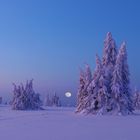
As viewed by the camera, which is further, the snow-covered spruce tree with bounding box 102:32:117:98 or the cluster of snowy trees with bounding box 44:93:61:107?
the cluster of snowy trees with bounding box 44:93:61:107

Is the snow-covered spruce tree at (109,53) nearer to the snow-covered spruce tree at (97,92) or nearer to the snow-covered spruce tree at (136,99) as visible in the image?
the snow-covered spruce tree at (97,92)

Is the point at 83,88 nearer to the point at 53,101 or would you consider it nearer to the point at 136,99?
the point at 136,99

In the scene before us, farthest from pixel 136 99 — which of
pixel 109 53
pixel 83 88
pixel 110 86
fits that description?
pixel 110 86

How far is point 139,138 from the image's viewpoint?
793 inches

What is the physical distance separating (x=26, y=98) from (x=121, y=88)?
35944 mm

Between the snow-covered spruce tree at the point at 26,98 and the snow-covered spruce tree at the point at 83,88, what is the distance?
2392 cm

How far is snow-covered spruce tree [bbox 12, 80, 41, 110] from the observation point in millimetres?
78750

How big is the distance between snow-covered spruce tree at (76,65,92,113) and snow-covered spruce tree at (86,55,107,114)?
4.32ft

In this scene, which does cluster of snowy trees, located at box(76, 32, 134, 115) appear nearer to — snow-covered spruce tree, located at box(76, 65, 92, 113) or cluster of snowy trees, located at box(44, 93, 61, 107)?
snow-covered spruce tree, located at box(76, 65, 92, 113)

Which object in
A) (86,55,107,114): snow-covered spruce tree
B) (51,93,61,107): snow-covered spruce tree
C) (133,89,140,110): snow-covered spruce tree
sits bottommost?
(86,55,107,114): snow-covered spruce tree

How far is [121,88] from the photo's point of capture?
48.7 m

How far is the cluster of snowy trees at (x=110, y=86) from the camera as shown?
47969mm

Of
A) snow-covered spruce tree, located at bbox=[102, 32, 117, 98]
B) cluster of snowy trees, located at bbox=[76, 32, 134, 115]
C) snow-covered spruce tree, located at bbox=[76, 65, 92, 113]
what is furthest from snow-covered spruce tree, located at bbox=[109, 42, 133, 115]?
snow-covered spruce tree, located at bbox=[76, 65, 92, 113]

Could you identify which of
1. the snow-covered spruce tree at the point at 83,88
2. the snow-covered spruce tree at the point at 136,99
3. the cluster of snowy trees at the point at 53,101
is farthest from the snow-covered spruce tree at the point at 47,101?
the snow-covered spruce tree at the point at 83,88
